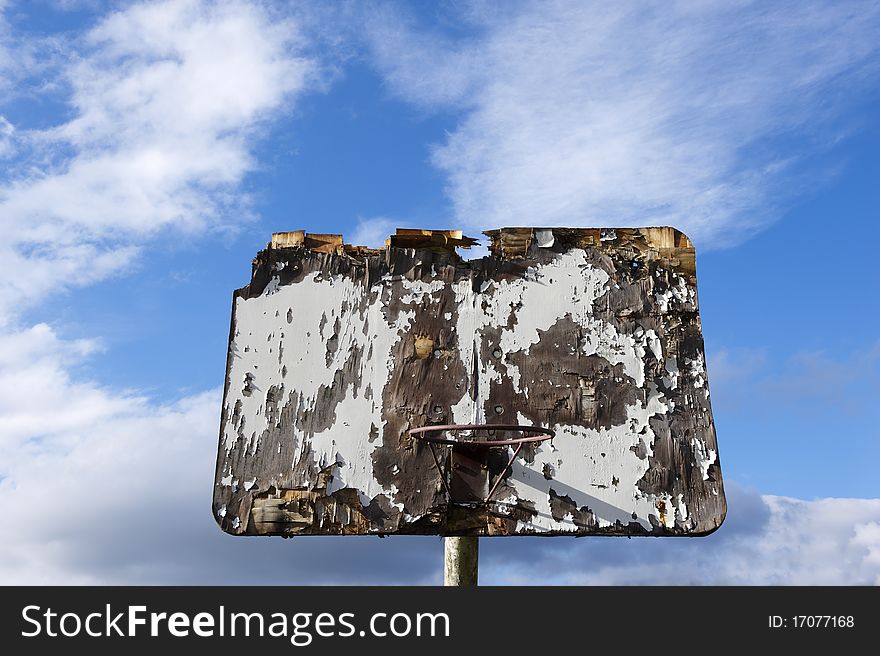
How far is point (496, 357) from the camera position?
3.62m

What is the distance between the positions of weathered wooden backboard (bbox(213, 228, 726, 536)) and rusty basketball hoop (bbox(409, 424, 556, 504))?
3cm

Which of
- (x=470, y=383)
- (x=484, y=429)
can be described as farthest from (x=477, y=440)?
(x=470, y=383)

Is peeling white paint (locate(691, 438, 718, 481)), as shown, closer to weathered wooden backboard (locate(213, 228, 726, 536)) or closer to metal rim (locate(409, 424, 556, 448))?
weathered wooden backboard (locate(213, 228, 726, 536))

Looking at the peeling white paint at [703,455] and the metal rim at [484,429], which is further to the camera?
the peeling white paint at [703,455]

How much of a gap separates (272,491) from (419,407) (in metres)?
0.67

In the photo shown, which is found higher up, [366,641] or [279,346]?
[279,346]

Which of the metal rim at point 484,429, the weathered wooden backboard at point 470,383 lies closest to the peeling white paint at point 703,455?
the weathered wooden backboard at point 470,383

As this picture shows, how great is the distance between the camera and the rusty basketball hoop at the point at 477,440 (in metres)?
3.37

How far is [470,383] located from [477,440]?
24 centimetres

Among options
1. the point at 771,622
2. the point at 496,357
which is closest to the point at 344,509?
the point at 496,357

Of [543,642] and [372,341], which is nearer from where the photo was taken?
[543,642]

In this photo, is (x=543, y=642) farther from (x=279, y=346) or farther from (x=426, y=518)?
(x=279, y=346)

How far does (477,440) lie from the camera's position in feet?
11.4

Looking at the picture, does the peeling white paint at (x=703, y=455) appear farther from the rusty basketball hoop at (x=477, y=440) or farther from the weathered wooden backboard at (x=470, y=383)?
the rusty basketball hoop at (x=477, y=440)
